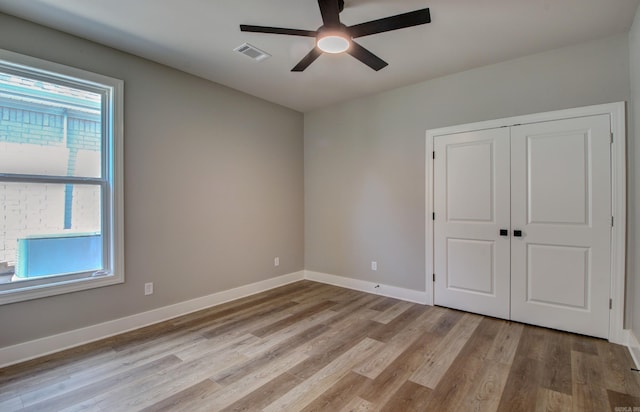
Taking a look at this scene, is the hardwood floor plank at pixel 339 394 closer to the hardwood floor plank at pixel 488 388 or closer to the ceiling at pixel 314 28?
the hardwood floor plank at pixel 488 388

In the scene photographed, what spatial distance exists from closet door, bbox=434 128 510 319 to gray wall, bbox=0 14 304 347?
2.31 metres

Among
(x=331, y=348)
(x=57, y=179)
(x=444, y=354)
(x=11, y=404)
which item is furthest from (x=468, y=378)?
(x=57, y=179)

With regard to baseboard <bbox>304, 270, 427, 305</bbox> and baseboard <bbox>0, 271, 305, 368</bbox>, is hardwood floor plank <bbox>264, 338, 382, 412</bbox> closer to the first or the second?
baseboard <bbox>304, 270, 427, 305</bbox>

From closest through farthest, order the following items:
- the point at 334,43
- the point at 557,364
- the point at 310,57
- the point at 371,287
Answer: the point at 334,43 < the point at 557,364 < the point at 310,57 < the point at 371,287

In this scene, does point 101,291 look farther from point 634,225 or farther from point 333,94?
point 634,225

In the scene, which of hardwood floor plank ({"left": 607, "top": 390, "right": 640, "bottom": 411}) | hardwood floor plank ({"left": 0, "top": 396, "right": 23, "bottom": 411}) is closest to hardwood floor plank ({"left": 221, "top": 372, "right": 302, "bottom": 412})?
hardwood floor plank ({"left": 0, "top": 396, "right": 23, "bottom": 411})

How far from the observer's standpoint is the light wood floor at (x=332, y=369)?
1944 millimetres

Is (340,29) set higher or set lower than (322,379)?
higher

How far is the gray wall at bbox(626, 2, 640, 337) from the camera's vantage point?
2.46 meters

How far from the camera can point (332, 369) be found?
2.32 meters

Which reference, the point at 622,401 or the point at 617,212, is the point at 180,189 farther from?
the point at 617,212

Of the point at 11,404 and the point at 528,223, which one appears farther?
the point at 528,223

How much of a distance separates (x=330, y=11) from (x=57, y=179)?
2.73m

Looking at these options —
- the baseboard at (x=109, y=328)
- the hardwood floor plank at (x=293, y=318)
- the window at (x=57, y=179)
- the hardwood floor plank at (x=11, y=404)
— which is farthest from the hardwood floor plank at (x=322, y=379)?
the window at (x=57, y=179)
